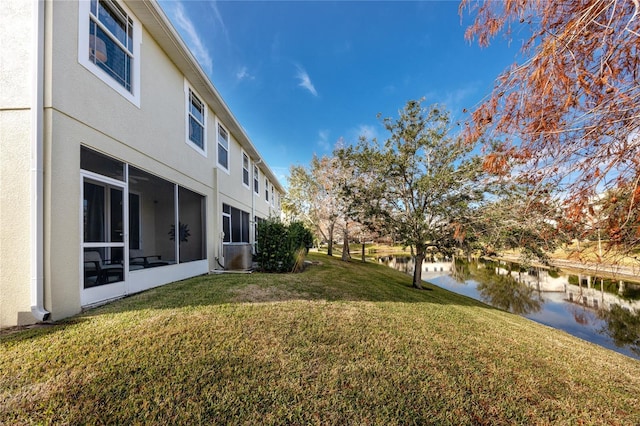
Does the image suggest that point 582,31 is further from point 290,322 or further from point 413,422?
point 290,322

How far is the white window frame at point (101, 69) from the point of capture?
4.14 meters

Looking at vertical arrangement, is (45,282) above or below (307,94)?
below

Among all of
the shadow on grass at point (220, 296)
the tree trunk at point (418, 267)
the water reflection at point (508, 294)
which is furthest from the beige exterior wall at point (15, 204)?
the water reflection at point (508, 294)

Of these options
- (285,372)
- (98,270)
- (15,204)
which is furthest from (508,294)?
(15,204)

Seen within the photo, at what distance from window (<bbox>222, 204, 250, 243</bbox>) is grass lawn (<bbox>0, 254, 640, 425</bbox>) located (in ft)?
17.6

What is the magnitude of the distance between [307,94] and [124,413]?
1904cm

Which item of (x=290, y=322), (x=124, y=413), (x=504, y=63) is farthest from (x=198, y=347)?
(x=504, y=63)

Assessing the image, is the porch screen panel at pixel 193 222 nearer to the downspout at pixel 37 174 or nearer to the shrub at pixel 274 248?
the shrub at pixel 274 248

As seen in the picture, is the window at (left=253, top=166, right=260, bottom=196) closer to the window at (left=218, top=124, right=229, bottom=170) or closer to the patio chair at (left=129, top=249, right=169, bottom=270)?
the window at (left=218, top=124, right=229, bottom=170)

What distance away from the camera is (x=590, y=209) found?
8.04 feet

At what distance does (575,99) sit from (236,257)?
8771mm

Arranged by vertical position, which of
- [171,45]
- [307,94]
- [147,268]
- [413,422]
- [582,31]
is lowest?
[413,422]

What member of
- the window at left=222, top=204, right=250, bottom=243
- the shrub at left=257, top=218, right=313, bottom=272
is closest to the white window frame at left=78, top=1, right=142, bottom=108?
the window at left=222, top=204, right=250, bottom=243

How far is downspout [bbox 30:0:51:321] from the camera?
3.44 metres
